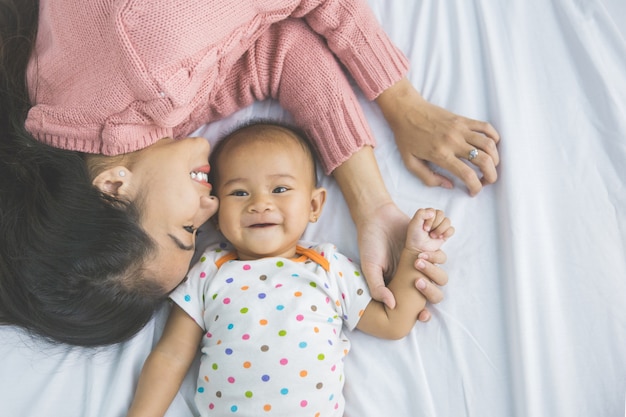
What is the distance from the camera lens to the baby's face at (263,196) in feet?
3.75

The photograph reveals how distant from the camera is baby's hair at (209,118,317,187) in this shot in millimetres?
1217

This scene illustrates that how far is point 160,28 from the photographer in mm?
967

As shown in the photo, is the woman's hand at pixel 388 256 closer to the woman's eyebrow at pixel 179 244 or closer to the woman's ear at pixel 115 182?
the woman's eyebrow at pixel 179 244

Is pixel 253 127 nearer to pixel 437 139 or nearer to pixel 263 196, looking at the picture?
pixel 263 196

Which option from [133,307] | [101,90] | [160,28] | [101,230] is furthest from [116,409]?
[160,28]

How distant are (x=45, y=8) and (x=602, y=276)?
3.62 feet

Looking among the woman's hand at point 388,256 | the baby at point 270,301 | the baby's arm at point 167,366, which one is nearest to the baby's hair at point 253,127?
the baby at point 270,301

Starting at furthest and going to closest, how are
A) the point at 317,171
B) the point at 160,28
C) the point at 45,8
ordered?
1. the point at 317,171
2. the point at 45,8
3. the point at 160,28

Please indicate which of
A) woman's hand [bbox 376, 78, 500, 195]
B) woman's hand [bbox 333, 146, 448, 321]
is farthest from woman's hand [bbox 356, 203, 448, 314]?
woman's hand [bbox 376, 78, 500, 195]

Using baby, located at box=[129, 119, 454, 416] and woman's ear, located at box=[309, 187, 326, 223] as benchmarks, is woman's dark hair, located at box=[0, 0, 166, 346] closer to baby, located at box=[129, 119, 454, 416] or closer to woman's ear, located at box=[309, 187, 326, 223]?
baby, located at box=[129, 119, 454, 416]

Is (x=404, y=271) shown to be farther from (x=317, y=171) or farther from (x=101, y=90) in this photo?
(x=101, y=90)

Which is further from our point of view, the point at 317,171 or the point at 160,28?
the point at 317,171

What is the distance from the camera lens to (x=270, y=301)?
3.59 feet

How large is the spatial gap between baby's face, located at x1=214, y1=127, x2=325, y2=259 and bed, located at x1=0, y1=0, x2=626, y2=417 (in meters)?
0.11
